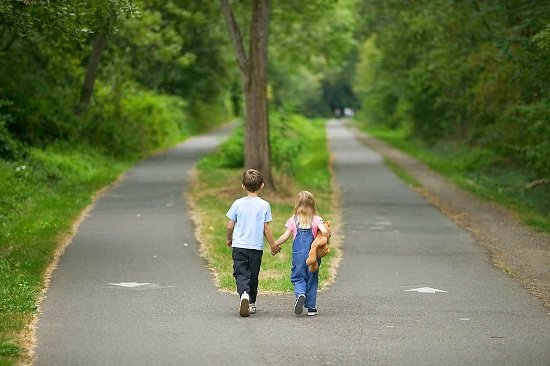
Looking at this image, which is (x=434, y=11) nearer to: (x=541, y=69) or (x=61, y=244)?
(x=541, y=69)

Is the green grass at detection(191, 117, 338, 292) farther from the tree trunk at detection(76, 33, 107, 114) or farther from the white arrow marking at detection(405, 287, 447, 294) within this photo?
the tree trunk at detection(76, 33, 107, 114)

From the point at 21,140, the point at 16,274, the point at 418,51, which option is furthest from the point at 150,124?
the point at 16,274

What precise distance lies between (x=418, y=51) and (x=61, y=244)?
1131 inches

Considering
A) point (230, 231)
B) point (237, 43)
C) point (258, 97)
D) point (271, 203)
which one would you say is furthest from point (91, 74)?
point (230, 231)

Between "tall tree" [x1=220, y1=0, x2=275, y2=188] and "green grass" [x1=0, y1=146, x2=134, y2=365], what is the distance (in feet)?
13.0

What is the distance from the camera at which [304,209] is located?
11.0 m

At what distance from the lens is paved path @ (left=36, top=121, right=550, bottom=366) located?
29.9 feet

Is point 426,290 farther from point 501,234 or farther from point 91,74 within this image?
point 91,74

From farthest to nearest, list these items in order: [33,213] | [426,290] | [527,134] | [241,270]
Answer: [527,134]
[33,213]
[426,290]
[241,270]

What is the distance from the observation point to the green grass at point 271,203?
47.1ft

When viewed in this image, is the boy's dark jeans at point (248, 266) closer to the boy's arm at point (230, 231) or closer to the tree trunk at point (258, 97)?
the boy's arm at point (230, 231)

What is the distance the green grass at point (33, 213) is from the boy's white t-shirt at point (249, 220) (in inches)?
87.2

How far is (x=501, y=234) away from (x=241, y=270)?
385 inches

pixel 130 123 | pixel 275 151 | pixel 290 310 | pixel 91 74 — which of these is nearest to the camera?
pixel 290 310
